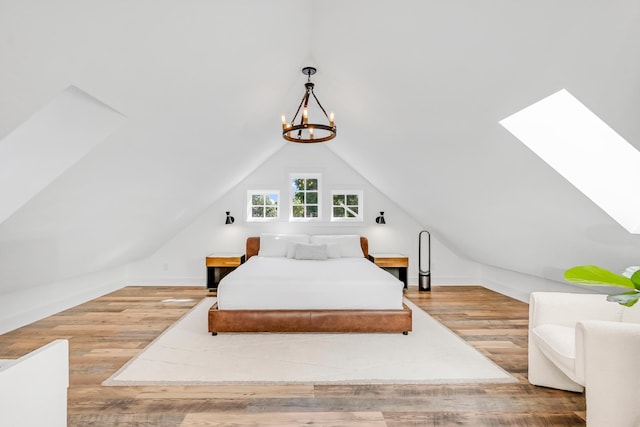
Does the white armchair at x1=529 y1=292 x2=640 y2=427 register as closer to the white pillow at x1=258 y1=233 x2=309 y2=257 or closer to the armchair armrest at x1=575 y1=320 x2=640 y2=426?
the armchair armrest at x1=575 y1=320 x2=640 y2=426

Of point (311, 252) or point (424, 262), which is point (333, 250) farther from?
point (424, 262)

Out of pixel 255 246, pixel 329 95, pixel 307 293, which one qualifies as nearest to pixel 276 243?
pixel 255 246

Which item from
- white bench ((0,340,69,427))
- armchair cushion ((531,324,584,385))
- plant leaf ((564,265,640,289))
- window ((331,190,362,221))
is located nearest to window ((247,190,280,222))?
window ((331,190,362,221))

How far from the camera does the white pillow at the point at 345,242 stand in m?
5.00

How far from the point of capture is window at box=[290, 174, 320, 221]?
5.63 meters

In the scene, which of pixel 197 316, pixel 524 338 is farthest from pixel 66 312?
pixel 524 338

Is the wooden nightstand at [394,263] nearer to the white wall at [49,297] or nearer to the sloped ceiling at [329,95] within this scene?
the sloped ceiling at [329,95]

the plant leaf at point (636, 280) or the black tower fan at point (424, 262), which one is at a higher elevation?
the plant leaf at point (636, 280)

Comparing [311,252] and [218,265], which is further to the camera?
[218,265]

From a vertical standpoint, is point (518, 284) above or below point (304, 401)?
above

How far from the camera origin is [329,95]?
353 centimetres

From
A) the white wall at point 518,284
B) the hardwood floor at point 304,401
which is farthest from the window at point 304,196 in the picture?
the hardwood floor at point 304,401

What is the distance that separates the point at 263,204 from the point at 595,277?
493 centimetres

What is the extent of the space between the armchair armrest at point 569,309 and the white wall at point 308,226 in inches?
131
